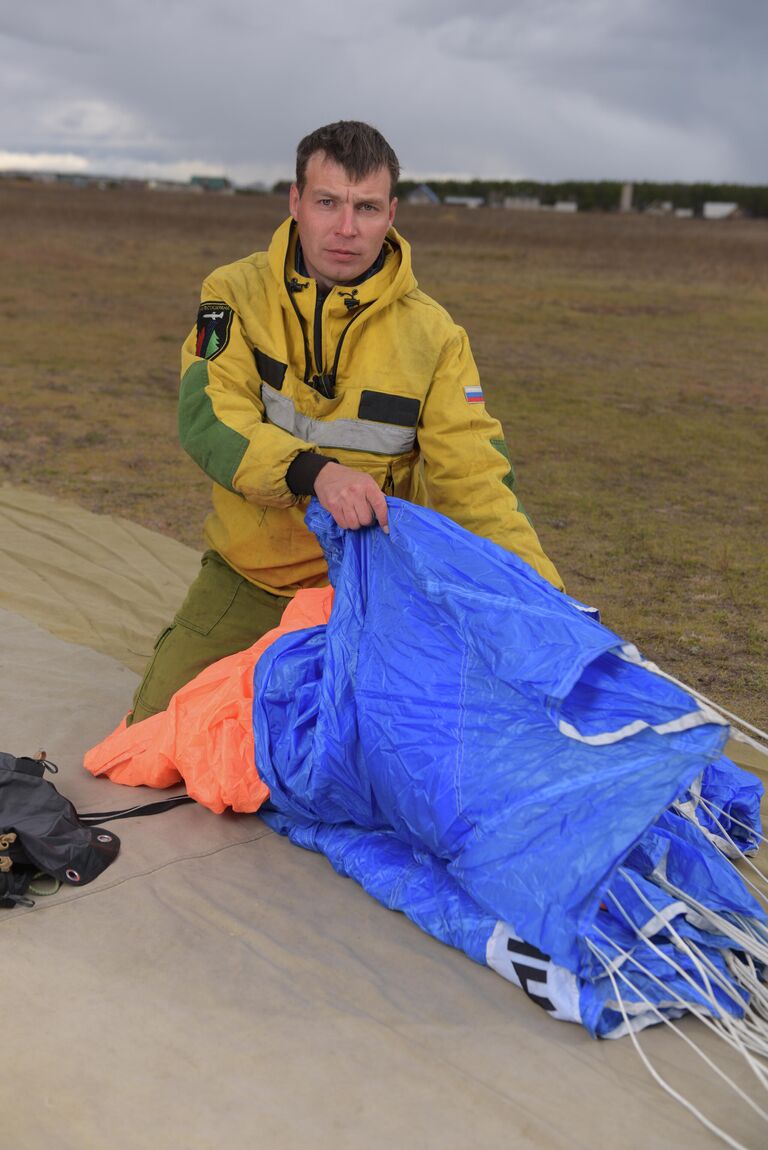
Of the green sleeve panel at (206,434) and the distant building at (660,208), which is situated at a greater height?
the distant building at (660,208)

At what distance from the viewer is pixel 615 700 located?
1.88 m

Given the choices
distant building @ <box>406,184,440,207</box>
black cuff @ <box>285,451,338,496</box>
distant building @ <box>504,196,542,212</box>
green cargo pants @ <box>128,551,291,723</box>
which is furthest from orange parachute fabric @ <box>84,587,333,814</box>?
distant building @ <box>406,184,440,207</box>

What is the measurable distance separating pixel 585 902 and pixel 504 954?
22cm

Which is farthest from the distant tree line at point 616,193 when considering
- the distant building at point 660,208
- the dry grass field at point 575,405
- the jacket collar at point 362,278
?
the jacket collar at point 362,278

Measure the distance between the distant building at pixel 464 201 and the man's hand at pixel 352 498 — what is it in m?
40.9

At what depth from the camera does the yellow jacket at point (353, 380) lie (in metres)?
2.68

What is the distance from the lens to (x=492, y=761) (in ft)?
6.44

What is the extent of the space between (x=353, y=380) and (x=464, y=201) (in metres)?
44.4

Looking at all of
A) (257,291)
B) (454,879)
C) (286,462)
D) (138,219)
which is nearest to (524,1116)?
(454,879)

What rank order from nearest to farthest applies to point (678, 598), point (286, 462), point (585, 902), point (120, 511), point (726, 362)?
Answer: point (585, 902) < point (286, 462) < point (678, 598) < point (120, 511) < point (726, 362)

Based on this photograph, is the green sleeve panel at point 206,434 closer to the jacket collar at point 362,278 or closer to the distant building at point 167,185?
the jacket collar at point 362,278

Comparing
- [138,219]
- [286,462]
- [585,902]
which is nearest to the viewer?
[585,902]

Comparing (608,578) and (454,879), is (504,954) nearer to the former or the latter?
(454,879)

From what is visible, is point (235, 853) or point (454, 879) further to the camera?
point (235, 853)
